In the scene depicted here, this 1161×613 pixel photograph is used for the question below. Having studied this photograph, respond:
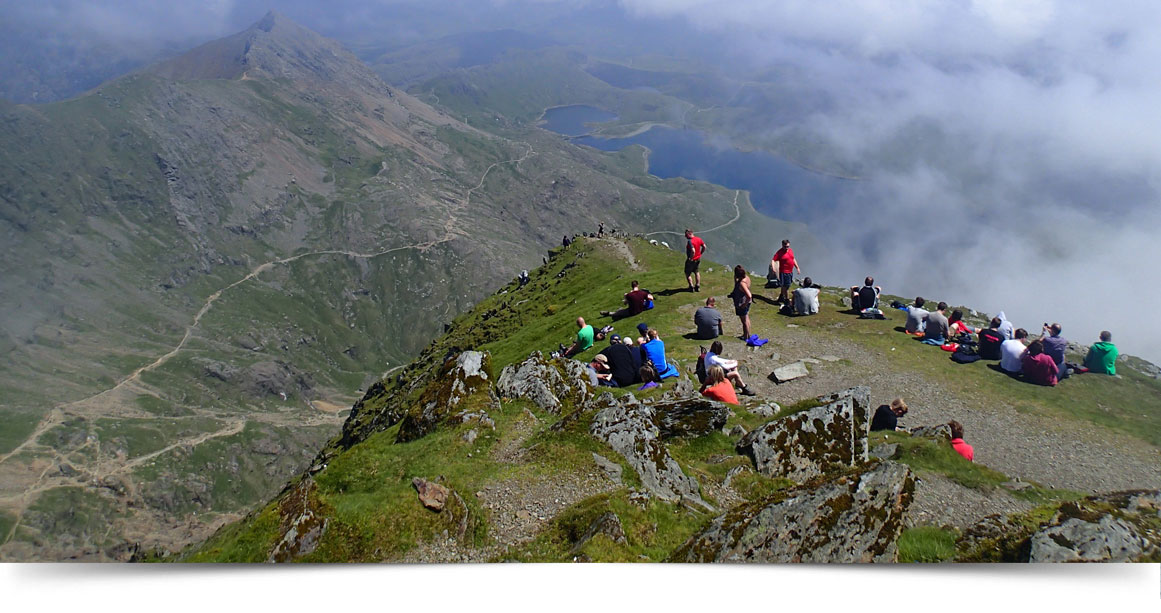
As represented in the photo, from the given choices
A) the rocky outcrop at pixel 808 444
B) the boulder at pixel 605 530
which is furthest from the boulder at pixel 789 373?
the boulder at pixel 605 530

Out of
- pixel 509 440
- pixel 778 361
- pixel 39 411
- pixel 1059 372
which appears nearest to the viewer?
pixel 509 440

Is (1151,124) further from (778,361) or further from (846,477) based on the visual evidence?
(846,477)

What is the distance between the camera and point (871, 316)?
35.5 meters

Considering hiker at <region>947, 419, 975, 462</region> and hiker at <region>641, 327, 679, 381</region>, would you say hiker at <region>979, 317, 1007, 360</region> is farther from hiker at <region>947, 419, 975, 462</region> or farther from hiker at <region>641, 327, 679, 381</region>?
hiker at <region>641, 327, 679, 381</region>

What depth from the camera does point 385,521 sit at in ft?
47.2

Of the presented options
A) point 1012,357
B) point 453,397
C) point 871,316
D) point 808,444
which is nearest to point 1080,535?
point 808,444

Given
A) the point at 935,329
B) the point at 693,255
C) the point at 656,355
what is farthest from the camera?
the point at 693,255

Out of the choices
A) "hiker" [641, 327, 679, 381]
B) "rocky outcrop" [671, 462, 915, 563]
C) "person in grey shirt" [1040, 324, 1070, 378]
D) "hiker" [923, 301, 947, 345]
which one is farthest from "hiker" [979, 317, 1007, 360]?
"rocky outcrop" [671, 462, 915, 563]

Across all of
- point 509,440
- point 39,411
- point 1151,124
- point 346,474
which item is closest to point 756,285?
point 1151,124

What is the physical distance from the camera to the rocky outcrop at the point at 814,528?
13.6 m

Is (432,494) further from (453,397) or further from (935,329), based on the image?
(935,329)

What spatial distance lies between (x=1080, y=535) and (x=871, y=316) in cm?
2315

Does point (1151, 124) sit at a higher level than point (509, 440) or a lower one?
higher

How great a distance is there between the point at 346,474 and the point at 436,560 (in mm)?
4912
